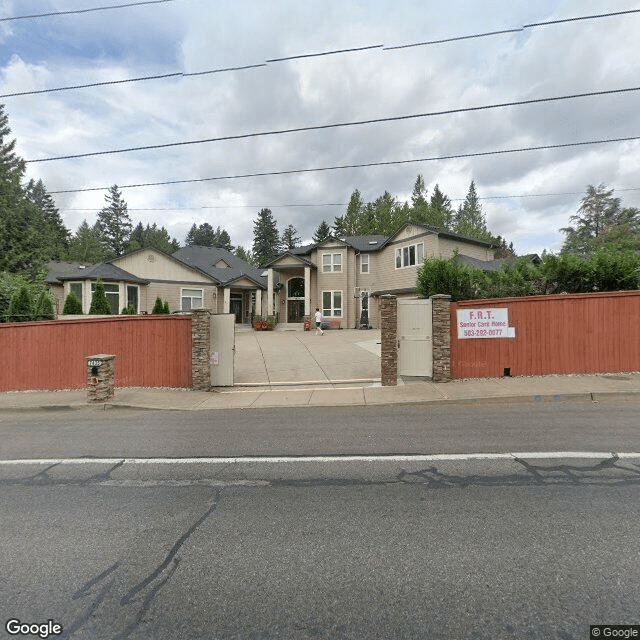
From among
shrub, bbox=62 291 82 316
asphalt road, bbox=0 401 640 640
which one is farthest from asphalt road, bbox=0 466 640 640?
shrub, bbox=62 291 82 316

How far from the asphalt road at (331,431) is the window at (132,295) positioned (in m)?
17.7

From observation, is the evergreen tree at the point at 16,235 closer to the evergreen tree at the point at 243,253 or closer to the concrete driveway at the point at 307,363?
the concrete driveway at the point at 307,363

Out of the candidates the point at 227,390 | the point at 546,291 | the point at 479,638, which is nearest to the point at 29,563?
the point at 479,638

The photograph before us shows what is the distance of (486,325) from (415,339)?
212 cm

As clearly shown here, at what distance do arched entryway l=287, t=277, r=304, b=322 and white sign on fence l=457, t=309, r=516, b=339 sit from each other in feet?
68.5

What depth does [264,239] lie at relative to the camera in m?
83.1

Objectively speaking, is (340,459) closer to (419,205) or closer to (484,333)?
(484,333)

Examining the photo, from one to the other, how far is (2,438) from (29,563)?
5.12 m

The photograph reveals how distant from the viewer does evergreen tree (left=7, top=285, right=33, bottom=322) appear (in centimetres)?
1445

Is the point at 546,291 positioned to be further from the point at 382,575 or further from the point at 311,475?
the point at 382,575

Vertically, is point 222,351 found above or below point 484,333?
below

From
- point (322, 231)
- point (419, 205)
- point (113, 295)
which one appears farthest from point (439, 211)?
point (113, 295)

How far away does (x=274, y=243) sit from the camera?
83312mm

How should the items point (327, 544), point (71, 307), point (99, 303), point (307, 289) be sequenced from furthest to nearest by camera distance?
point (307, 289), point (99, 303), point (71, 307), point (327, 544)
